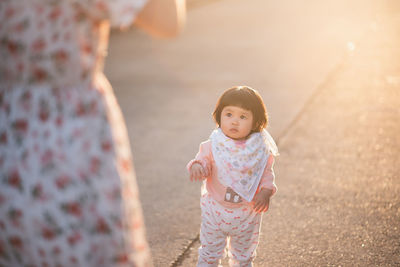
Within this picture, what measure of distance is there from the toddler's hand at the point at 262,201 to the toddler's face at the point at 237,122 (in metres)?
0.30

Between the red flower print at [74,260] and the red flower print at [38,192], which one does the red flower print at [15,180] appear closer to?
the red flower print at [38,192]

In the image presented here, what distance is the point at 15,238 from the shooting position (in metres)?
1.62

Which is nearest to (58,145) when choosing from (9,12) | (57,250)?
(57,250)

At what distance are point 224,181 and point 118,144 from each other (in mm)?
1053

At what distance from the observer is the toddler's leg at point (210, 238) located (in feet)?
8.76

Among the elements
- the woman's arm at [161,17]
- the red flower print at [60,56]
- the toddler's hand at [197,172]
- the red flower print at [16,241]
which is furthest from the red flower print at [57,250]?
the toddler's hand at [197,172]

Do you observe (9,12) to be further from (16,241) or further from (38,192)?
(16,241)

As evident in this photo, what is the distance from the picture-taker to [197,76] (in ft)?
27.1

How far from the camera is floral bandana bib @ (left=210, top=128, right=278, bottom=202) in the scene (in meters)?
2.55

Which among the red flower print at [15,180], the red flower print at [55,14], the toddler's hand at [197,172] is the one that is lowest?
the toddler's hand at [197,172]

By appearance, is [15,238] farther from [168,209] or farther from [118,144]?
[168,209]

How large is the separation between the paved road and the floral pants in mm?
550

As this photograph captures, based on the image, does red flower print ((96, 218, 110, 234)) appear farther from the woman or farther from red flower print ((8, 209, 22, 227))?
red flower print ((8, 209, 22, 227))

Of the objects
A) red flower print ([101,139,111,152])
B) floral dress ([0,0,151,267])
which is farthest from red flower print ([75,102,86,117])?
red flower print ([101,139,111,152])
